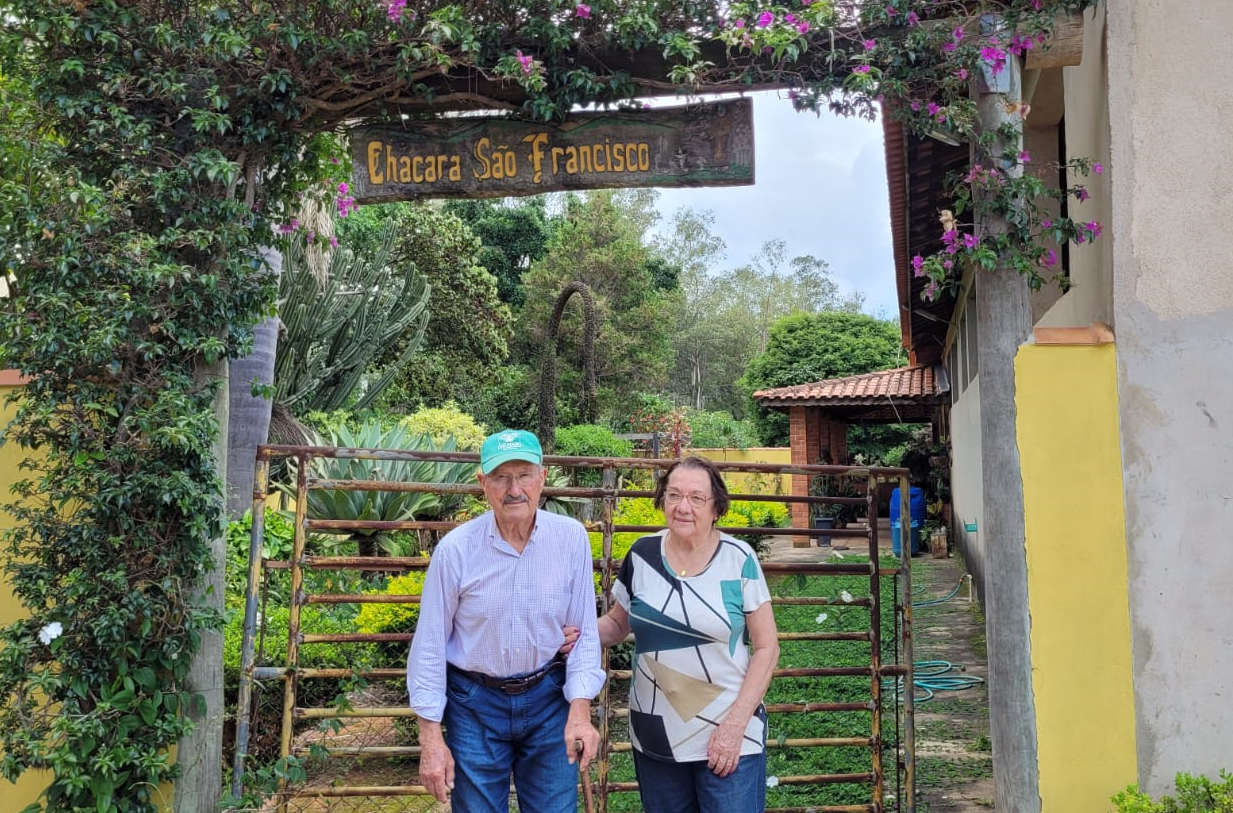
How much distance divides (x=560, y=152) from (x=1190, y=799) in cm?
370

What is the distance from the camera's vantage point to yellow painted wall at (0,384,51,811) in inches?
175

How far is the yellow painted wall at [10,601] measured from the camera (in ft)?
14.6

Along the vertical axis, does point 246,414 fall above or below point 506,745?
above

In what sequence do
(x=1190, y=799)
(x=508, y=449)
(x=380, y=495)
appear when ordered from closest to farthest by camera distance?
(x=508, y=449)
(x=1190, y=799)
(x=380, y=495)

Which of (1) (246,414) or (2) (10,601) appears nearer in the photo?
(2) (10,601)

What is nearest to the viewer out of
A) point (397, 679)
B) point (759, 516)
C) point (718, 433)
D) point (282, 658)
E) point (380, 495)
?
point (397, 679)

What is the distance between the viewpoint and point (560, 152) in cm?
461

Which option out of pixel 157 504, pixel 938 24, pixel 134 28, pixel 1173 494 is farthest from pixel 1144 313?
pixel 134 28

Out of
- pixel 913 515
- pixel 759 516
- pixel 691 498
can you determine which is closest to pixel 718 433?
pixel 759 516

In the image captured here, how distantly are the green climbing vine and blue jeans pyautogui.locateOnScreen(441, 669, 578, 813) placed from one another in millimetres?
1636

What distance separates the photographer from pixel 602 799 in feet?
13.9

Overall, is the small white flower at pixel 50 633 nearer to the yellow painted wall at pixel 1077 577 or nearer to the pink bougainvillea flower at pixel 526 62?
the pink bougainvillea flower at pixel 526 62

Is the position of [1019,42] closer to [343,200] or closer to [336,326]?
[343,200]

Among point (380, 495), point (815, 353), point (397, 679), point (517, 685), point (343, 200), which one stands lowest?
point (397, 679)
